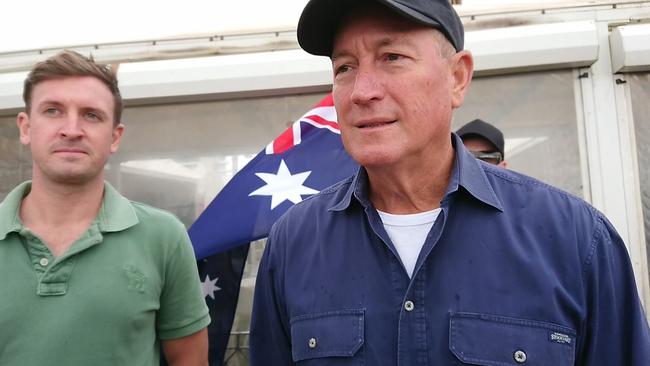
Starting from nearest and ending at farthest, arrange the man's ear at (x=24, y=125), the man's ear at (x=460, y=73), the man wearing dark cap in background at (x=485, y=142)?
1. the man's ear at (x=460, y=73)
2. the man's ear at (x=24, y=125)
3. the man wearing dark cap in background at (x=485, y=142)

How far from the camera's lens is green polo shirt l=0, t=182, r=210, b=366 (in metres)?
1.89

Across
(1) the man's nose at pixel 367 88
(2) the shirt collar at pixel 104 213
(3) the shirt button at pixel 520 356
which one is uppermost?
(1) the man's nose at pixel 367 88

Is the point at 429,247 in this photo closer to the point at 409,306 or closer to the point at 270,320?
the point at 409,306

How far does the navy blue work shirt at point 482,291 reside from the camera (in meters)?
1.34

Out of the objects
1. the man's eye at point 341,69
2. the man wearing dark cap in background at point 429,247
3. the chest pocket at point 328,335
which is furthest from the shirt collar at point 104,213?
the man's eye at point 341,69

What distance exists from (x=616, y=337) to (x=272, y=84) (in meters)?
2.34

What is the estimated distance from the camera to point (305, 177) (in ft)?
11.4

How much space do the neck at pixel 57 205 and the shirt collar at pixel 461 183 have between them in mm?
1195

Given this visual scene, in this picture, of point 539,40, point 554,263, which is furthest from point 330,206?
point 539,40

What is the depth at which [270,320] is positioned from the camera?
5.63 ft

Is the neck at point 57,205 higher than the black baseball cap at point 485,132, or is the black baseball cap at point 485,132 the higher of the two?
the black baseball cap at point 485,132

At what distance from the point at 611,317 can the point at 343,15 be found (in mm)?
1132

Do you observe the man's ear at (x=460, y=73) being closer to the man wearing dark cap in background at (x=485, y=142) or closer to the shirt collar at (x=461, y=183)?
the shirt collar at (x=461, y=183)

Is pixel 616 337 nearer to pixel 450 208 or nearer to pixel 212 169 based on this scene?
pixel 450 208
